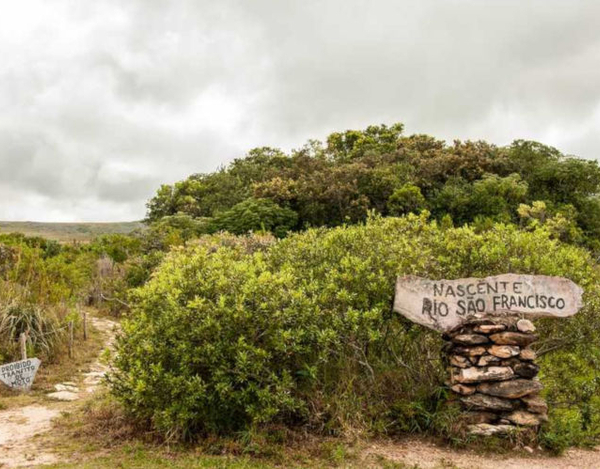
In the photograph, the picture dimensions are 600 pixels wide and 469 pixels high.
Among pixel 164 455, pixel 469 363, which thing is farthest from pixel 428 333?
pixel 164 455

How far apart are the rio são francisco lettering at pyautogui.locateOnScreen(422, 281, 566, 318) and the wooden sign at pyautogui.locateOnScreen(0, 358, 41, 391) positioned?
592 centimetres

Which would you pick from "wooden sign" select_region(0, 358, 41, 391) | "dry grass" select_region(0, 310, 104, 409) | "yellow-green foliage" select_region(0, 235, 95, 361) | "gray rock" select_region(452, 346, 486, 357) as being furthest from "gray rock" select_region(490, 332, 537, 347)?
"yellow-green foliage" select_region(0, 235, 95, 361)

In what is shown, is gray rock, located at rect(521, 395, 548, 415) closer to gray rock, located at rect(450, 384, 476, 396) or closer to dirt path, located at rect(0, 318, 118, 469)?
gray rock, located at rect(450, 384, 476, 396)

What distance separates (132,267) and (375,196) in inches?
620

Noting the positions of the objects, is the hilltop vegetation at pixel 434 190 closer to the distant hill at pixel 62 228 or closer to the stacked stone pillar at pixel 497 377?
the stacked stone pillar at pixel 497 377

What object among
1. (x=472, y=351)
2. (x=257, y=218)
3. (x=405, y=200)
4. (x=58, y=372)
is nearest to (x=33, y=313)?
(x=58, y=372)

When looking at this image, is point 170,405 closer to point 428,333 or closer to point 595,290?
point 428,333

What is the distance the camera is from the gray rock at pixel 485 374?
556cm

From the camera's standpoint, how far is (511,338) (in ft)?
18.5

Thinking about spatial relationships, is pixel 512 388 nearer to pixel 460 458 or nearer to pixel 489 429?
pixel 489 429

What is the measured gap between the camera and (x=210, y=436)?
521 centimetres

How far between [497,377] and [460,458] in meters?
0.97

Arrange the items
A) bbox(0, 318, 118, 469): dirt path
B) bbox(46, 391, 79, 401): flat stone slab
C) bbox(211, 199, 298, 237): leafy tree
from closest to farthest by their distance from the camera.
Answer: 1. bbox(0, 318, 118, 469): dirt path
2. bbox(46, 391, 79, 401): flat stone slab
3. bbox(211, 199, 298, 237): leafy tree

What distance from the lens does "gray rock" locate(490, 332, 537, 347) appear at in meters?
5.64
